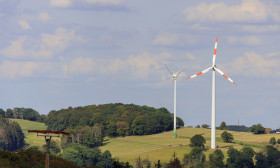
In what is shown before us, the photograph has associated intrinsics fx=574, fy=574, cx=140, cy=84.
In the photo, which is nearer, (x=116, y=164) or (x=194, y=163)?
(x=116, y=164)

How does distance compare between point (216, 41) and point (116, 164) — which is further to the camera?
point (216, 41)

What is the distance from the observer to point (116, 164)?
114 m

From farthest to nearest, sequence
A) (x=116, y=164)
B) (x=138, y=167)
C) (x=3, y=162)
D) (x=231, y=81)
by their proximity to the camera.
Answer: (x=231, y=81) < (x=138, y=167) < (x=116, y=164) < (x=3, y=162)

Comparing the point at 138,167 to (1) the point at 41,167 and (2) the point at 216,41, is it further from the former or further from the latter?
(1) the point at 41,167

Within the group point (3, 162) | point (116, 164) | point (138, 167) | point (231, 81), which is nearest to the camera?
point (3, 162)

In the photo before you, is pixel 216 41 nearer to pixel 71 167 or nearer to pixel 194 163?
pixel 194 163

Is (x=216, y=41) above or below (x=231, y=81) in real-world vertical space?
above

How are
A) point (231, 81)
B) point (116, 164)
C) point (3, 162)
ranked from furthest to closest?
point (231, 81) < point (116, 164) < point (3, 162)

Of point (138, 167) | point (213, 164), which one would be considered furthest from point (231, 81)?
point (138, 167)

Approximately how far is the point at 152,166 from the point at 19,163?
308 feet

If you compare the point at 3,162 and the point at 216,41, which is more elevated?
the point at 216,41

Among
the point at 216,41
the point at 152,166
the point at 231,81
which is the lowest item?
the point at 152,166

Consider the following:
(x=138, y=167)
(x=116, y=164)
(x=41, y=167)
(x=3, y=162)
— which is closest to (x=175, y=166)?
(x=116, y=164)

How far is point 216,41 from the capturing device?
199625 millimetres
